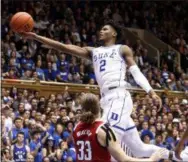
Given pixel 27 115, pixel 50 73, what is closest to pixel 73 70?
pixel 50 73

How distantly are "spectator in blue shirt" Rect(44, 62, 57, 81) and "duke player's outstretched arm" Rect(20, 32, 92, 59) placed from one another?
31.8 feet

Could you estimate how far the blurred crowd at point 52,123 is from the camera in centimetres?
1440

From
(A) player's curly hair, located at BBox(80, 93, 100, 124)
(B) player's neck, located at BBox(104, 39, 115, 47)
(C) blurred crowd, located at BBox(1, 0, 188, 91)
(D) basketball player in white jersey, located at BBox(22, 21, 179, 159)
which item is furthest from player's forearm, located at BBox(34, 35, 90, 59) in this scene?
(C) blurred crowd, located at BBox(1, 0, 188, 91)

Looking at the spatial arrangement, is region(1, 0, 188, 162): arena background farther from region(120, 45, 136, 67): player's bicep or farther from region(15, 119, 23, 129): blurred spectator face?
region(120, 45, 136, 67): player's bicep

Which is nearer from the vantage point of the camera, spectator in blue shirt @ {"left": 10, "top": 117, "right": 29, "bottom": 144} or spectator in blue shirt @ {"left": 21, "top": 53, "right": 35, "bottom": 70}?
spectator in blue shirt @ {"left": 10, "top": 117, "right": 29, "bottom": 144}

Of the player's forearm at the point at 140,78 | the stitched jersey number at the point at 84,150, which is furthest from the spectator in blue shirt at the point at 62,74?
the stitched jersey number at the point at 84,150

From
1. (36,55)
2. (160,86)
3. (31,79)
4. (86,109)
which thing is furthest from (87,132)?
(160,86)

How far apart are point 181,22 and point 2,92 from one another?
43.0 ft

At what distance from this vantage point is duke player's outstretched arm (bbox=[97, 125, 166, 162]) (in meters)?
6.73

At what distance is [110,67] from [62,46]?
0.69 m

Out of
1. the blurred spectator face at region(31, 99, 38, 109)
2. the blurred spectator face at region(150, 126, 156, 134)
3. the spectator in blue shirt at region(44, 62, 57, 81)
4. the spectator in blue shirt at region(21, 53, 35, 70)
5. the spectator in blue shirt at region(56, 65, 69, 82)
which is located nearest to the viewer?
the blurred spectator face at region(31, 99, 38, 109)

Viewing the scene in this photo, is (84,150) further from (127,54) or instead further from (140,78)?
Answer: (127,54)

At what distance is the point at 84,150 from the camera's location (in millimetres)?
7070

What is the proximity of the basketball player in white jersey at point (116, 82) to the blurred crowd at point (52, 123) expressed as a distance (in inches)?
135
